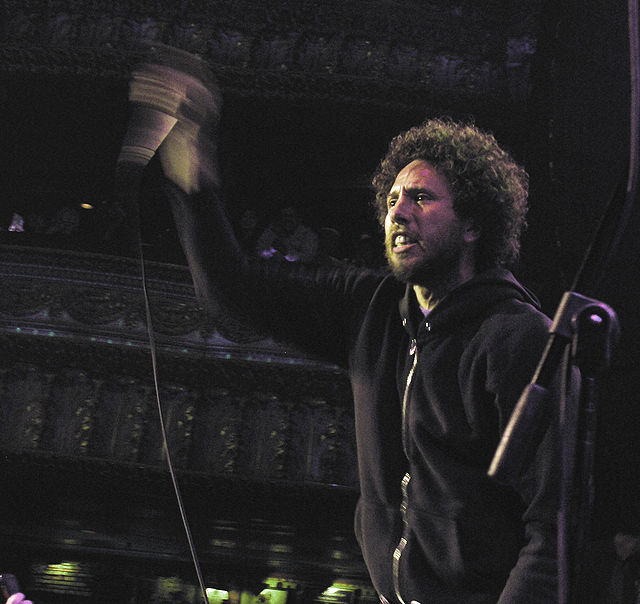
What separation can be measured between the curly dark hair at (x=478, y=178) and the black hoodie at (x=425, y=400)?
0.18 meters

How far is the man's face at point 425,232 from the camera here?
1463mm

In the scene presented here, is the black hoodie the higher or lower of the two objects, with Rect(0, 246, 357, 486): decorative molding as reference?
lower

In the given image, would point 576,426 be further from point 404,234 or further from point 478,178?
point 478,178

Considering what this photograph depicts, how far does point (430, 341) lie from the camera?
1415mm

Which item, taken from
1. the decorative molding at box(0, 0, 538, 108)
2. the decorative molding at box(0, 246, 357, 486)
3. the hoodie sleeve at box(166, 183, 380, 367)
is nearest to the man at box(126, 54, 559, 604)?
the hoodie sleeve at box(166, 183, 380, 367)

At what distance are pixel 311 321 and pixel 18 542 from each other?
11.6 feet

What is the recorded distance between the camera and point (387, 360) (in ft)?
4.92

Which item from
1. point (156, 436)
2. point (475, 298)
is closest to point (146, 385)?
point (156, 436)

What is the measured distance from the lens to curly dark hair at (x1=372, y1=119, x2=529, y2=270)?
5.23 ft

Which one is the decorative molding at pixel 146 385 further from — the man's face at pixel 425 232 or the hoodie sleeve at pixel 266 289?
the man's face at pixel 425 232

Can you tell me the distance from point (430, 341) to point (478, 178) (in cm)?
44

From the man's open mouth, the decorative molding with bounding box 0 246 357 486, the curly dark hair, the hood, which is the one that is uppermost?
the decorative molding with bounding box 0 246 357 486

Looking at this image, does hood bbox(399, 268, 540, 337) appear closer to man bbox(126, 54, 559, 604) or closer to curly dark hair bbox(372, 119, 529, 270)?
man bbox(126, 54, 559, 604)

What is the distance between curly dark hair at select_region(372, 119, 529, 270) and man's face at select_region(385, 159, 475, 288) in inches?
1.4
